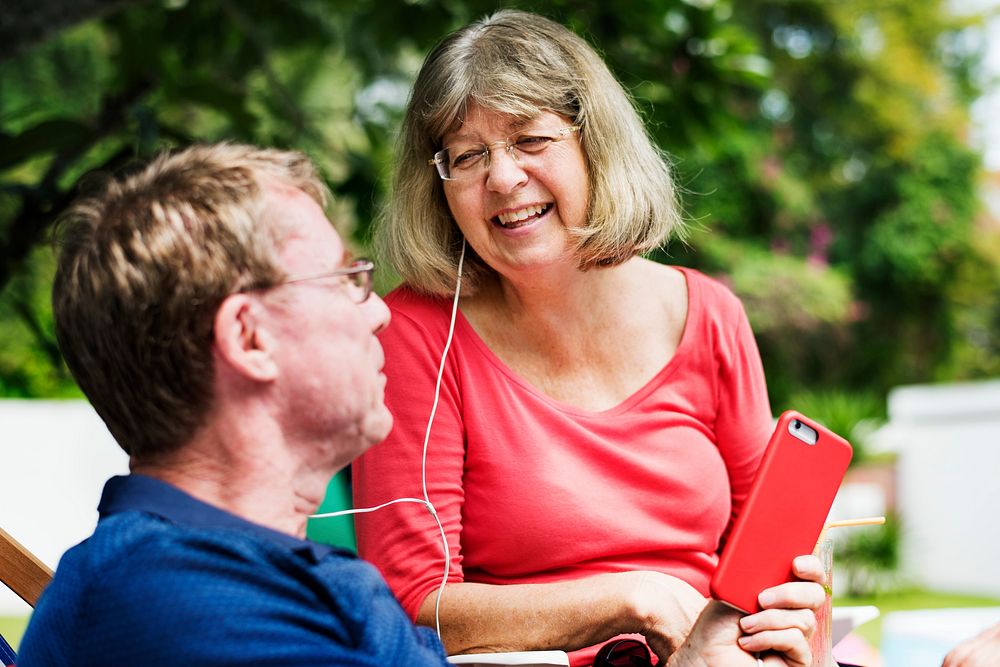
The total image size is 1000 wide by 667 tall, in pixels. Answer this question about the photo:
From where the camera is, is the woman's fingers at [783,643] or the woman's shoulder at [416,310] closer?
the woman's fingers at [783,643]

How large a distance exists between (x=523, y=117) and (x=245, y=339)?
3.45 ft

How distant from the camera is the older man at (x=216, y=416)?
112 cm

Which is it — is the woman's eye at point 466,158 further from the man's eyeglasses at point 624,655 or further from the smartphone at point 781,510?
the man's eyeglasses at point 624,655

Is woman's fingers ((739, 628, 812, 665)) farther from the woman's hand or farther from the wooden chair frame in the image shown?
the wooden chair frame

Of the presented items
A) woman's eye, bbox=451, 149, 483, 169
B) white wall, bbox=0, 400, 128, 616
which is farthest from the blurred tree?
woman's eye, bbox=451, 149, 483, 169

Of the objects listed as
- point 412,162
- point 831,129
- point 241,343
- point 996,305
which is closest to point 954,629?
point 412,162

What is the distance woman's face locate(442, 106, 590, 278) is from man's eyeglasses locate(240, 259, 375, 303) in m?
0.78

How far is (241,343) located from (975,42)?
2519 cm

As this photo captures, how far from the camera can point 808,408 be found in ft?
40.8

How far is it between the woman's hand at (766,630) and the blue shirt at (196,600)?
539mm

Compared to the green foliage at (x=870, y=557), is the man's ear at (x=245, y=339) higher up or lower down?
higher up

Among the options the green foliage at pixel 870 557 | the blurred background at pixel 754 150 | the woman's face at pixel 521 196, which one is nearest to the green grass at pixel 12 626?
the blurred background at pixel 754 150

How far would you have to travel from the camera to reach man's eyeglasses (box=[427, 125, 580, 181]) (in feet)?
7.07

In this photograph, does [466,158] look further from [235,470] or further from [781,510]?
[235,470]
